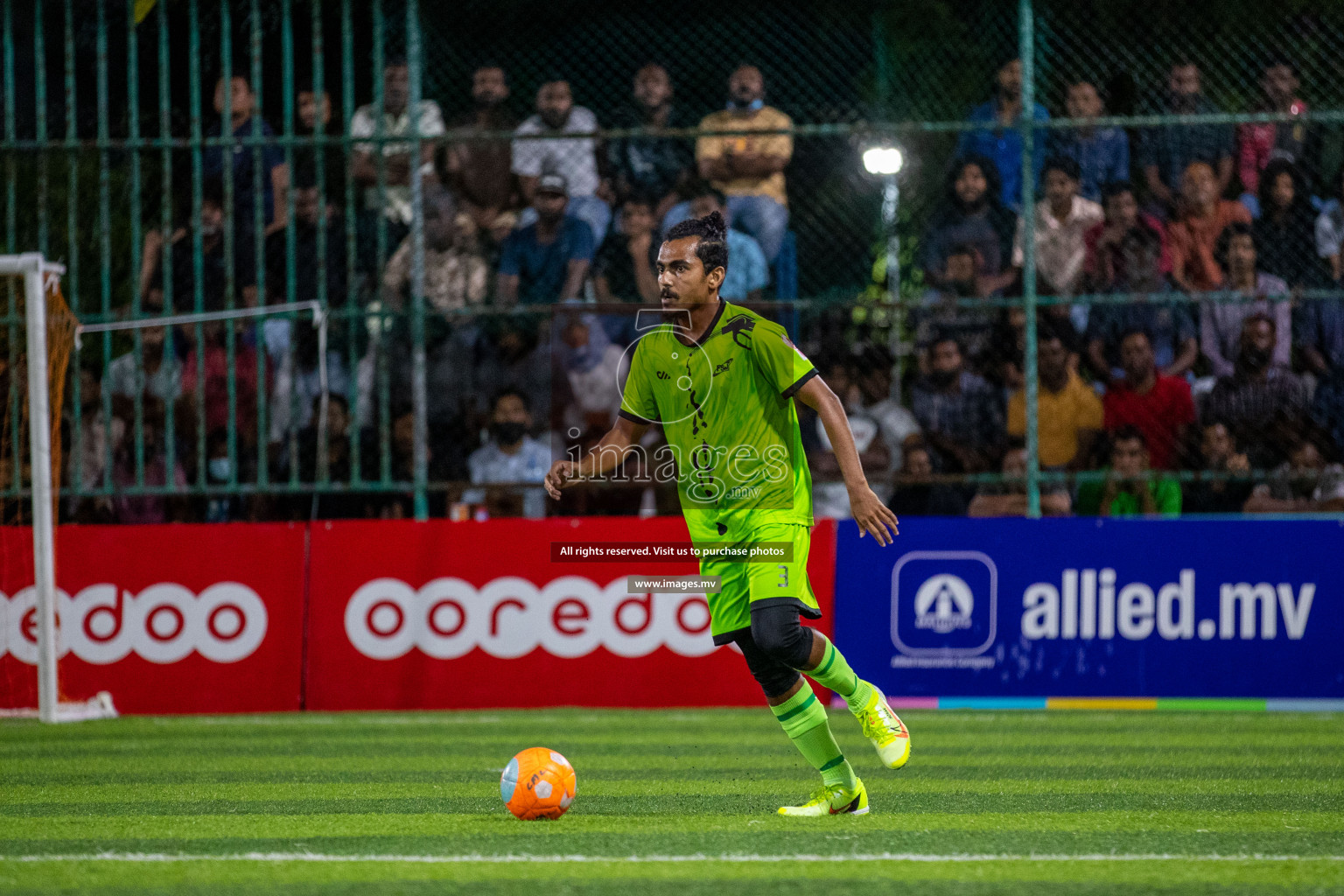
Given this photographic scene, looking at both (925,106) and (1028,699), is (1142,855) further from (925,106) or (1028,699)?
(925,106)

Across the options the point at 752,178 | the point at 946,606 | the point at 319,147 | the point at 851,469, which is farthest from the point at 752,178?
the point at 851,469

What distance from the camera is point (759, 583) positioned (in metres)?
5.94

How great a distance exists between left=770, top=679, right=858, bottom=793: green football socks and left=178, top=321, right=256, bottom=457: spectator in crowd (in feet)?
20.9

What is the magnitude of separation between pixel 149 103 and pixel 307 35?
172cm

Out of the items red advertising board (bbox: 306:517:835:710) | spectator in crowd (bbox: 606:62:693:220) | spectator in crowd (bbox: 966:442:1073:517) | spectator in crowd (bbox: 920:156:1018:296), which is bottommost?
red advertising board (bbox: 306:517:835:710)

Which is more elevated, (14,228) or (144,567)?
(14,228)

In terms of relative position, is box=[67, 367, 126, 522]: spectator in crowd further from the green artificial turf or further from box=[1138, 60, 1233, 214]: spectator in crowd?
box=[1138, 60, 1233, 214]: spectator in crowd

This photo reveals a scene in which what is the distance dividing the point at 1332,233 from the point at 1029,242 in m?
2.12

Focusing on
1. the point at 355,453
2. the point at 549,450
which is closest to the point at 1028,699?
the point at 549,450

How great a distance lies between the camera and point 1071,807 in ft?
21.0

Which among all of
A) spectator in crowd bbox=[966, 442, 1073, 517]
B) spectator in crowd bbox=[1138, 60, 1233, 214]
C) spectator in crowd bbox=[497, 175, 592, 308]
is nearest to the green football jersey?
spectator in crowd bbox=[497, 175, 592, 308]

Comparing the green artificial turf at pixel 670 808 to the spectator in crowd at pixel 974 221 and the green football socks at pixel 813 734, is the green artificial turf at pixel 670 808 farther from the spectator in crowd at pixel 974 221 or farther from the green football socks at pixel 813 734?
the spectator in crowd at pixel 974 221

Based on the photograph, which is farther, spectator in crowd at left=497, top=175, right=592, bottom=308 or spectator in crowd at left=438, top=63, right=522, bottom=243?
spectator in crowd at left=438, top=63, right=522, bottom=243

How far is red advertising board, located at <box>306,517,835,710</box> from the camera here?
1105 cm
